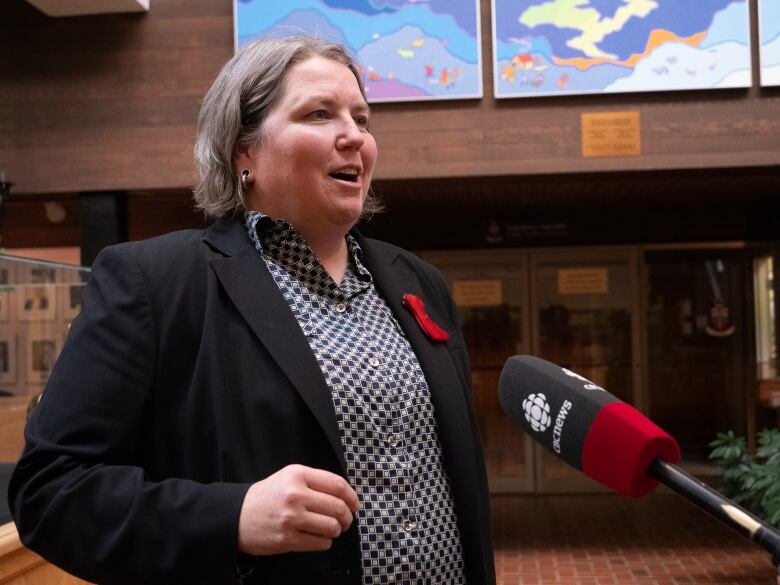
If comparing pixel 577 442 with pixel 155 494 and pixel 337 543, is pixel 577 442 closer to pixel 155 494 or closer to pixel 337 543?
pixel 337 543

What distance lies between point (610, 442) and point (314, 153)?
822mm

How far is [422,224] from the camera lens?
10.1 metres

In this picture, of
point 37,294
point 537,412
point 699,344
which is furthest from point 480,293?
point 537,412

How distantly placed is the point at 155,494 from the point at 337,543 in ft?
1.01

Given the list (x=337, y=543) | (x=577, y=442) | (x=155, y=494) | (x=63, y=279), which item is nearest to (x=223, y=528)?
(x=155, y=494)

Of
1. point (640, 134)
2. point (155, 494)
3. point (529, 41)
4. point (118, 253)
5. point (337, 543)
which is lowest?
point (337, 543)

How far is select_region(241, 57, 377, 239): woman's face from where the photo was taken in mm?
1726

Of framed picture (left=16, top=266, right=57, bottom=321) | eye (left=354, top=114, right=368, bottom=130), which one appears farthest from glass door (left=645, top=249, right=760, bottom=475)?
eye (left=354, top=114, right=368, bottom=130)

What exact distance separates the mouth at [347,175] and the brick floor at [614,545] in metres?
5.45

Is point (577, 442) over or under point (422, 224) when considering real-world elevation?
under

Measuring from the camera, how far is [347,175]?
1.77 metres

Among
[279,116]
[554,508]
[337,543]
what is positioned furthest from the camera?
[554,508]

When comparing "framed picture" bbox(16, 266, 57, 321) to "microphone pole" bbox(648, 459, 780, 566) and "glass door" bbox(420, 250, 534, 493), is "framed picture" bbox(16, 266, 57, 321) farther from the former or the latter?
"glass door" bbox(420, 250, 534, 493)

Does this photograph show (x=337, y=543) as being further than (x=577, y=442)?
Yes
